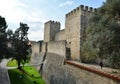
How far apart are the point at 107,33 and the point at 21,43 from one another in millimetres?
20443

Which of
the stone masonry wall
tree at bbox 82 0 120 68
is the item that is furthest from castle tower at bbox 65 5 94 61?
tree at bbox 82 0 120 68

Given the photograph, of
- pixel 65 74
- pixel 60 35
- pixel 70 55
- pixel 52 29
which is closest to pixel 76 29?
pixel 70 55

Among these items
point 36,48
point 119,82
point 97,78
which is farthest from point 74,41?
point 36,48

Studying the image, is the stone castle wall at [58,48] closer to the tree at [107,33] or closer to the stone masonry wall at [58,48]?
the stone masonry wall at [58,48]

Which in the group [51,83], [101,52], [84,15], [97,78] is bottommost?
[51,83]

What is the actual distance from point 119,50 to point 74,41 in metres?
9.34

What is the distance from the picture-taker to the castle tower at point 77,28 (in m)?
24.5

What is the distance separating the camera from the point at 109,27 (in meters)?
16.4

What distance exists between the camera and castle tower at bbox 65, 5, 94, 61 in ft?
80.4

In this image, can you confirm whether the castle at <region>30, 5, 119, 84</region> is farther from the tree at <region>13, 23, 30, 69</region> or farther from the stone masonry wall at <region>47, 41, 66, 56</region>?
the tree at <region>13, 23, 30, 69</region>

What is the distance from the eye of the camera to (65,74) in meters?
22.3

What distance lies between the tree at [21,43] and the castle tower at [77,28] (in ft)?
33.1

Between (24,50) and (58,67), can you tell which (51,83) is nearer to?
(58,67)

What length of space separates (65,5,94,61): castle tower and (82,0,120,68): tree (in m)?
6.07
